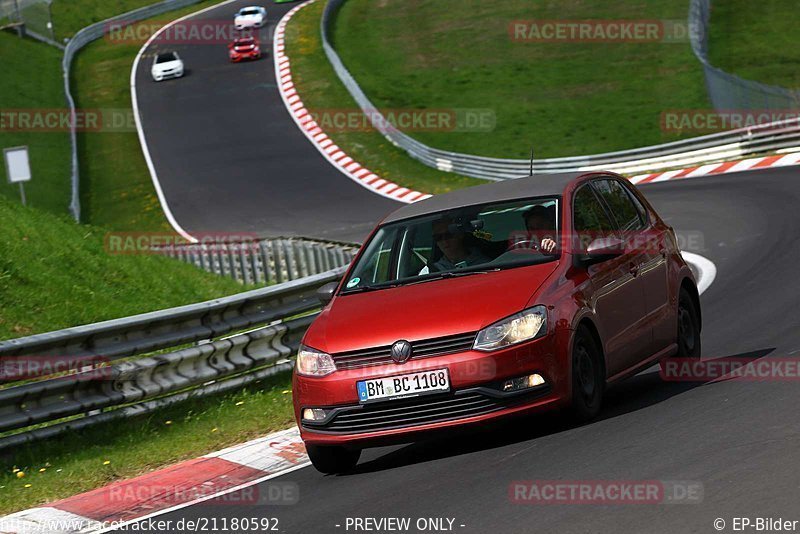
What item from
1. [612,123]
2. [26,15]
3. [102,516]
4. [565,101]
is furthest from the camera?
[26,15]

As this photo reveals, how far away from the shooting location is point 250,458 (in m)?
9.19

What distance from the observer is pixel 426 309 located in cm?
822

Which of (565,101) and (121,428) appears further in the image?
(565,101)

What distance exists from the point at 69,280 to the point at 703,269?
24.9ft

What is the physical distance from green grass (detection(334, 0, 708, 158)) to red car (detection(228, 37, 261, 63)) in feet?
10.6

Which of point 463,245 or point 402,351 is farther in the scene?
point 463,245

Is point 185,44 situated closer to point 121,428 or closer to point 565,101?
point 565,101

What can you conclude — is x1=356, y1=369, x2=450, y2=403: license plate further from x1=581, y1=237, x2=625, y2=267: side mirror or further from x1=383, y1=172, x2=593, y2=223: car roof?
x1=383, y1=172, x2=593, y2=223: car roof

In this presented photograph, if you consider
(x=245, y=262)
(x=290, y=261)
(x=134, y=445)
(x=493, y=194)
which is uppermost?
(x=493, y=194)

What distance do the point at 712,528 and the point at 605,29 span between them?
45827 millimetres

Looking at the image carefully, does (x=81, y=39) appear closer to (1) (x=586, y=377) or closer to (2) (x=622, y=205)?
(2) (x=622, y=205)

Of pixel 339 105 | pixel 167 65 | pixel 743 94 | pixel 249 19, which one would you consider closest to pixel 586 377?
pixel 743 94

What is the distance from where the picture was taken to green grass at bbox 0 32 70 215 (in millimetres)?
36469

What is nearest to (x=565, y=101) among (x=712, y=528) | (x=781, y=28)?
(x=781, y=28)
